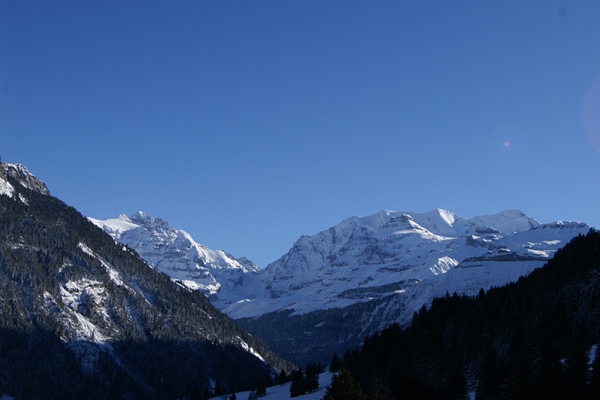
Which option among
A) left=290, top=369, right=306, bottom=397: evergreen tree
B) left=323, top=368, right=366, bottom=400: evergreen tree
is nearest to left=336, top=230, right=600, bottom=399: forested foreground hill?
left=323, top=368, right=366, bottom=400: evergreen tree

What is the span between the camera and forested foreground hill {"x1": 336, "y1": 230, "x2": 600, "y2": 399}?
86.9 metres

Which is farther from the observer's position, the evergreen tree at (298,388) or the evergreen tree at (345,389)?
the evergreen tree at (298,388)

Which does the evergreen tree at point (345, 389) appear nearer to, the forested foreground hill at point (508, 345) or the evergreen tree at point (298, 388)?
the forested foreground hill at point (508, 345)

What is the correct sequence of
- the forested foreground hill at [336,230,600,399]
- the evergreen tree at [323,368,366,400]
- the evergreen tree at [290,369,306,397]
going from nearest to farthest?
the evergreen tree at [323,368,366,400] < the forested foreground hill at [336,230,600,399] < the evergreen tree at [290,369,306,397]

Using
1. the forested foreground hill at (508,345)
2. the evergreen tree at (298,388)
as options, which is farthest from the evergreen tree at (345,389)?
the evergreen tree at (298,388)

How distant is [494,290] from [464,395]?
7916 centimetres

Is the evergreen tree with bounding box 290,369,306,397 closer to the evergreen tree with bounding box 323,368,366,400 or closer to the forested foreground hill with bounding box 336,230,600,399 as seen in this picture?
the forested foreground hill with bounding box 336,230,600,399

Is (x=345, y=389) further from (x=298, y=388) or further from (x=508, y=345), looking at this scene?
(x=298, y=388)

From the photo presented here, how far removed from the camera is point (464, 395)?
10375 cm

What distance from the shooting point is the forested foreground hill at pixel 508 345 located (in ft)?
285

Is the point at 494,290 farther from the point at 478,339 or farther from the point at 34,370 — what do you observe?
the point at 34,370

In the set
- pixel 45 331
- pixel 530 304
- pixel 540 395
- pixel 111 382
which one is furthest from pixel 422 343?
pixel 45 331

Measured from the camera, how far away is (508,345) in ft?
413

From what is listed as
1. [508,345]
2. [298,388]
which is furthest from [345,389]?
[298,388]
